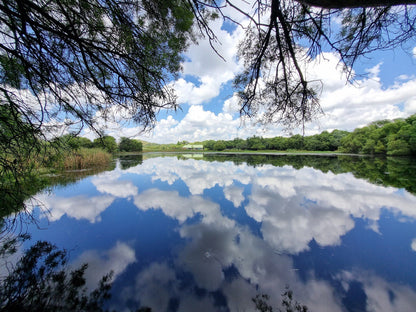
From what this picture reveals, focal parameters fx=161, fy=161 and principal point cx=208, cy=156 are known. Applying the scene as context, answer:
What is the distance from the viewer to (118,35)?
211 centimetres

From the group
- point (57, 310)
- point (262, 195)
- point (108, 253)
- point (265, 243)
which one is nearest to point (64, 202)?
point (108, 253)

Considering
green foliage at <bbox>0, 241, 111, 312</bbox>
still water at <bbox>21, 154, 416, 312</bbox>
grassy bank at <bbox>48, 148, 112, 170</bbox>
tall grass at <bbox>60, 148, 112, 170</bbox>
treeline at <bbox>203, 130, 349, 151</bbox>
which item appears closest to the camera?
green foliage at <bbox>0, 241, 111, 312</bbox>

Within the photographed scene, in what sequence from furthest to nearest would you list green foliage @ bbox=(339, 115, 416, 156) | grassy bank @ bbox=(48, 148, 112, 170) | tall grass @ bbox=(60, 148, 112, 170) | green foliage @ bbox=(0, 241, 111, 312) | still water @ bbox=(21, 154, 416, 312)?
1. green foliage @ bbox=(339, 115, 416, 156)
2. tall grass @ bbox=(60, 148, 112, 170)
3. grassy bank @ bbox=(48, 148, 112, 170)
4. still water @ bbox=(21, 154, 416, 312)
5. green foliage @ bbox=(0, 241, 111, 312)

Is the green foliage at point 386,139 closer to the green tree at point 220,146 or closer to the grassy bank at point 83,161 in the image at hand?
the grassy bank at point 83,161

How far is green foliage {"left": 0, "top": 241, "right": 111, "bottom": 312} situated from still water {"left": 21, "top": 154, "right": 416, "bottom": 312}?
0.14 meters

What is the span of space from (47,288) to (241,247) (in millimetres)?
2396

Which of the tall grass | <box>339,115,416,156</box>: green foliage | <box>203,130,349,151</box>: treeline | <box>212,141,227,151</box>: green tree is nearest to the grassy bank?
the tall grass

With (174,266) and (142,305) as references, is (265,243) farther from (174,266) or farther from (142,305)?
(142,305)

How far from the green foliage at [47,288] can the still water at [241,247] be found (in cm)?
14

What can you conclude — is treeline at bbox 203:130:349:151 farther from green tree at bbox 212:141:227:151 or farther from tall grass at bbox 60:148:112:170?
tall grass at bbox 60:148:112:170

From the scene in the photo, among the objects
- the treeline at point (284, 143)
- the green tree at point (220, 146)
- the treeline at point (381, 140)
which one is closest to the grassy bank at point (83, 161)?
the treeline at point (381, 140)

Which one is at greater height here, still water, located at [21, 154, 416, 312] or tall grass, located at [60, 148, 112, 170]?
tall grass, located at [60, 148, 112, 170]

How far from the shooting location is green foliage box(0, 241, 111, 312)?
1.50 meters

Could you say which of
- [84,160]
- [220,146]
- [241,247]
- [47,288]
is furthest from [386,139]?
[220,146]
